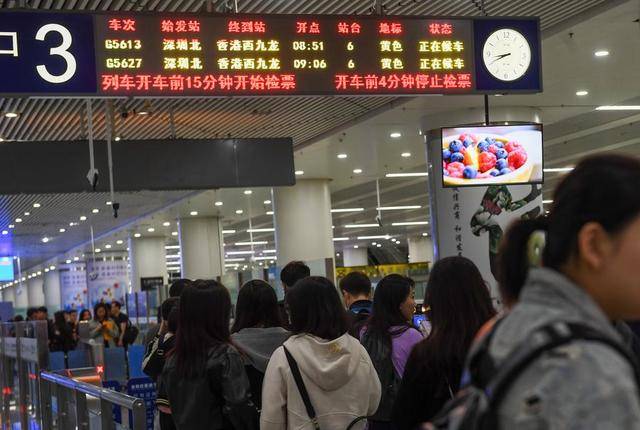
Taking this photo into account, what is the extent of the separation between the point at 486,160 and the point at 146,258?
2287 cm

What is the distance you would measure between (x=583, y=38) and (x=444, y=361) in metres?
7.95

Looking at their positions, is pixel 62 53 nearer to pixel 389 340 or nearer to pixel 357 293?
pixel 357 293

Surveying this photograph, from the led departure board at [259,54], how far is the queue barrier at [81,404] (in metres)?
2.09

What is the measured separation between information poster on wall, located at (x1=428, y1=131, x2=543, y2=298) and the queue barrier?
707 cm

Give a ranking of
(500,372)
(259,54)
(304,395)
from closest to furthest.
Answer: (500,372) → (304,395) → (259,54)

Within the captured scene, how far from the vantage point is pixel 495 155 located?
938cm

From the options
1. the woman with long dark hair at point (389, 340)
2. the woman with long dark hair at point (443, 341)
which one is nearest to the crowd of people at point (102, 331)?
the woman with long dark hair at point (389, 340)

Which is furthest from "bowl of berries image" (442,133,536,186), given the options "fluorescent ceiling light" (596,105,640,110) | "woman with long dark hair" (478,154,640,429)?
"woman with long dark hair" (478,154,640,429)

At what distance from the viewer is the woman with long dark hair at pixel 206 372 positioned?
385cm

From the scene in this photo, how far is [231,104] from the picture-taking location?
1156 centimetres

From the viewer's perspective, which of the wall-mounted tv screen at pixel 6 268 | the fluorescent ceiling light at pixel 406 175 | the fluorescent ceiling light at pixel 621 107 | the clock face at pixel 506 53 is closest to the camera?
the clock face at pixel 506 53

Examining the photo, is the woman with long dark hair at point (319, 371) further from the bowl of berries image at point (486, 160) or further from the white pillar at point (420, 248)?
the white pillar at point (420, 248)

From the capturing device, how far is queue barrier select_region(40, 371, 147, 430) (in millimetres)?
3764

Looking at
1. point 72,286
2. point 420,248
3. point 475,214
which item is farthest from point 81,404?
point 420,248
